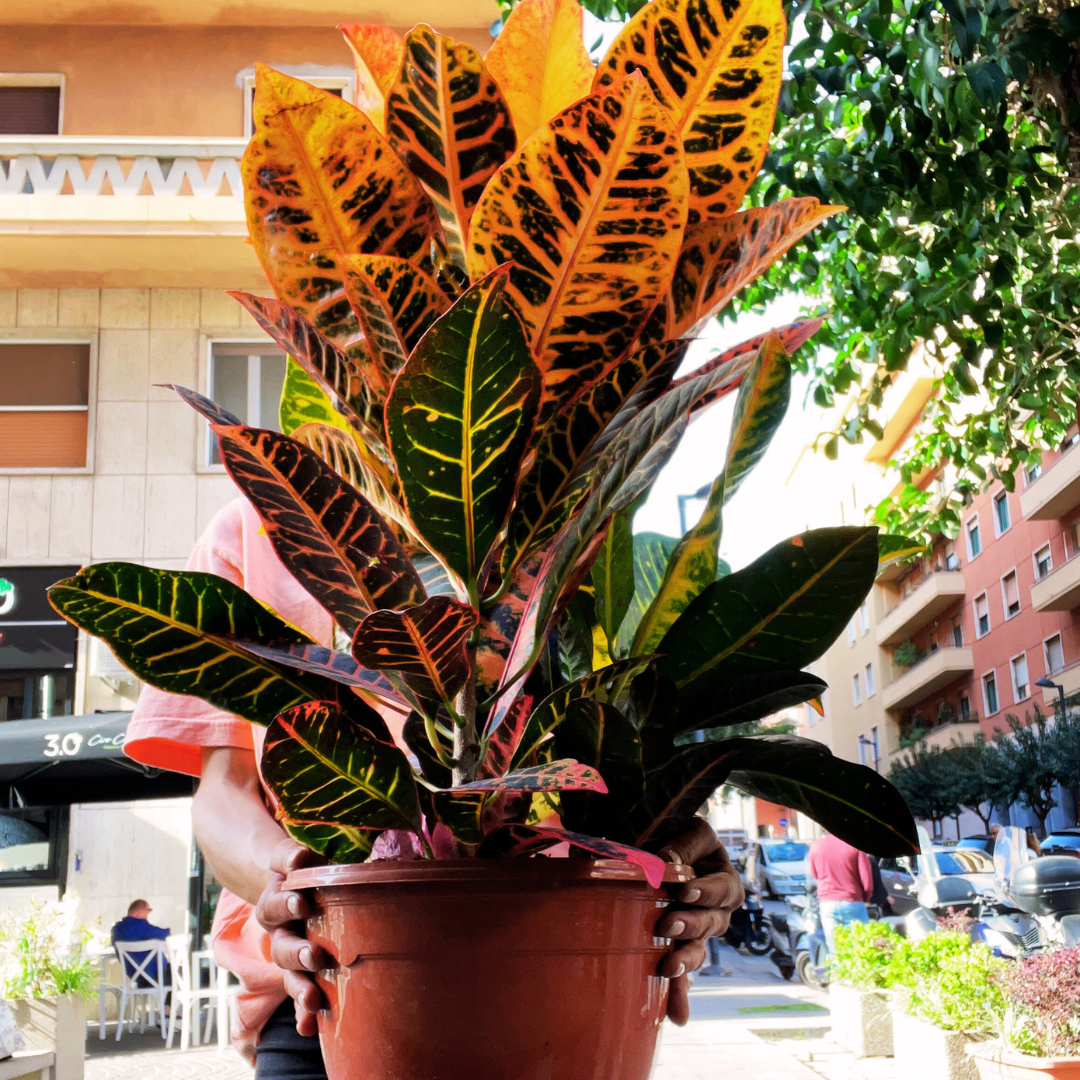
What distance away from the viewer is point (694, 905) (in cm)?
86

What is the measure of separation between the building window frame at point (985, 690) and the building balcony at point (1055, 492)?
6989 mm

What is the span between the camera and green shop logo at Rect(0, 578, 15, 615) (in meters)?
9.73

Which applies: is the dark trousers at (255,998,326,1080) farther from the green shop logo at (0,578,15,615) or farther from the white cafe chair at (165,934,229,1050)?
the green shop logo at (0,578,15,615)

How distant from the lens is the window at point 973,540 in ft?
125

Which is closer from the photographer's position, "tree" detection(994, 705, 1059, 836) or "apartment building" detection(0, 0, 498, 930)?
"apartment building" detection(0, 0, 498, 930)

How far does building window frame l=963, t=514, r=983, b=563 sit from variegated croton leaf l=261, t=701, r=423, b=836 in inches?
1570

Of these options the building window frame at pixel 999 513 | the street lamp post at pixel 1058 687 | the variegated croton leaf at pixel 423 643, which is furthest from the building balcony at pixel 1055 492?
the variegated croton leaf at pixel 423 643

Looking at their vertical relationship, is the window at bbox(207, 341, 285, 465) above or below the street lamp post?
above

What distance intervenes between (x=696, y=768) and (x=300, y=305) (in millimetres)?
453

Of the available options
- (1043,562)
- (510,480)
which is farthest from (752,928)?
(1043,562)

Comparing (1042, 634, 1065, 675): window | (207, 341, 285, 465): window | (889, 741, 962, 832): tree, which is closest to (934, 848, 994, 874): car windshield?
(207, 341, 285, 465): window

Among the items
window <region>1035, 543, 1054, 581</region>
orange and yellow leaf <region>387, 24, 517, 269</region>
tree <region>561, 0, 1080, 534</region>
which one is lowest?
orange and yellow leaf <region>387, 24, 517, 269</region>

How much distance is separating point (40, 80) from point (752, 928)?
14.7 metres

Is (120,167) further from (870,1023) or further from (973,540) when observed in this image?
(973,540)
